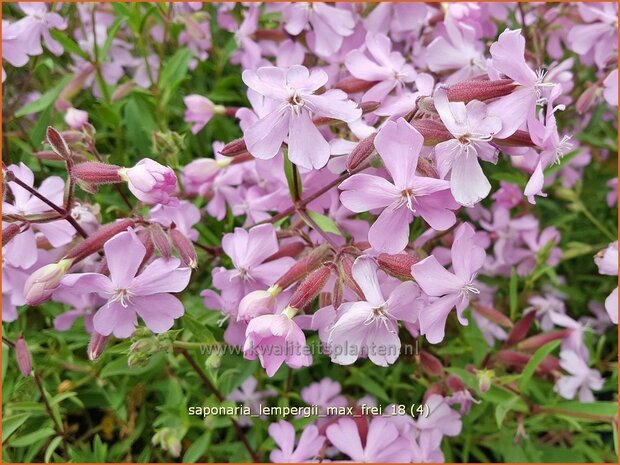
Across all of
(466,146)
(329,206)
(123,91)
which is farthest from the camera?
(123,91)

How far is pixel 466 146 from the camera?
664 millimetres

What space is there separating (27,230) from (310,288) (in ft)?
1.16

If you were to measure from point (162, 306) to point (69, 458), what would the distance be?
41 cm

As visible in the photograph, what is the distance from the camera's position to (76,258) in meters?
0.74

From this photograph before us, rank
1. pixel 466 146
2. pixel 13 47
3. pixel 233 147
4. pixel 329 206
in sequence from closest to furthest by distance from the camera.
A: pixel 466 146
pixel 233 147
pixel 329 206
pixel 13 47

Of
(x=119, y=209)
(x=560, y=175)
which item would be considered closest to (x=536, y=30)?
(x=560, y=175)

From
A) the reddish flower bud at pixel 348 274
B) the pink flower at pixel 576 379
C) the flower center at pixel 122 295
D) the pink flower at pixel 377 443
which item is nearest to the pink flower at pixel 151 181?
the flower center at pixel 122 295

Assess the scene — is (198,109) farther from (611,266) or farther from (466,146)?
(611,266)

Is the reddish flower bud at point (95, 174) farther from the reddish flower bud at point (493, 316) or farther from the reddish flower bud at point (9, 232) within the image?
the reddish flower bud at point (493, 316)

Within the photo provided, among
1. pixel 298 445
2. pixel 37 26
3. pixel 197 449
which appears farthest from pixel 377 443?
pixel 37 26

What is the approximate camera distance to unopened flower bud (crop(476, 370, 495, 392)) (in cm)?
90

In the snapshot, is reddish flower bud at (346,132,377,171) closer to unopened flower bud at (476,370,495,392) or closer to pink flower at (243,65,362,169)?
pink flower at (243,65,362,169)

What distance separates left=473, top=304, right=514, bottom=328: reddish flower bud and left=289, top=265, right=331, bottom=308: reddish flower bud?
404mm

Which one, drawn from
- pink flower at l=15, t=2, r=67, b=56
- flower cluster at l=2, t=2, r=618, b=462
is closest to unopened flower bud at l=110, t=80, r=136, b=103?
flower cluster at l=2, t=2, r=618, b=462
